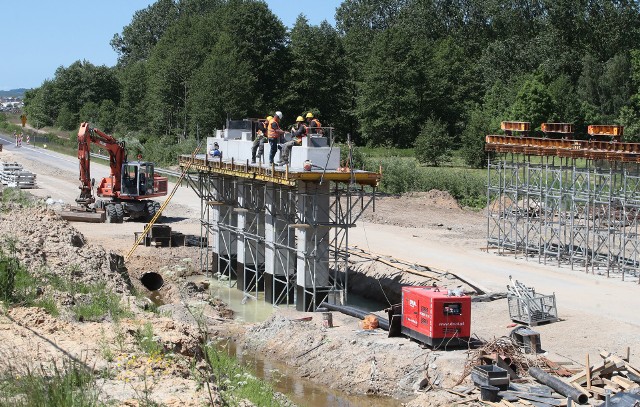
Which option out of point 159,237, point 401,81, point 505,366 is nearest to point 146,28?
point 401,81

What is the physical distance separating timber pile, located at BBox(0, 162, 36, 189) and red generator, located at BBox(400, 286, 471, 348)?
4215 cm

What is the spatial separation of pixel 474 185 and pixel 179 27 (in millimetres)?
60041

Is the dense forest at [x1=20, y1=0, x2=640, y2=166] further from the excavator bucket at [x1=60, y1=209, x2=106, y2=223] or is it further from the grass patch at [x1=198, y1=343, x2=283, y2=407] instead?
the grass patch at [x1=198, y1=343, x2=283, y2=407]

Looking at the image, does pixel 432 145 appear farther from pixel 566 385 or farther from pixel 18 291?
pixel 18 291

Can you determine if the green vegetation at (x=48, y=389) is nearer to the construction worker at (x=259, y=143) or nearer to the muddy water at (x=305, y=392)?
the muddy water at (x=305, y=392)

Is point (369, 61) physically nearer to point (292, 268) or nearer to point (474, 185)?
point (474, 185)

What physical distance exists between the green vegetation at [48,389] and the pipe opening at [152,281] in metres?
23.8

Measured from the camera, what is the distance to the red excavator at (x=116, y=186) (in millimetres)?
Result: 47156

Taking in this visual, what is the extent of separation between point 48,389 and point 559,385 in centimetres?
1222

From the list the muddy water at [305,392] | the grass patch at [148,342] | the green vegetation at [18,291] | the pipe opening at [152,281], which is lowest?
the muddy water at [305,392]

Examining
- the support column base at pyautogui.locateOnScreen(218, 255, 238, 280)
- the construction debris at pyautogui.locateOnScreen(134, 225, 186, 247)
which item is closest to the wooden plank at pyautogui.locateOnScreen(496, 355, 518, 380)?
the support column base at pyautogui.locateOnScreen(218, 255, 238, 280)

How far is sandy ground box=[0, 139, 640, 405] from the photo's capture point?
23.6 meters

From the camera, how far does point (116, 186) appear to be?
48.3m

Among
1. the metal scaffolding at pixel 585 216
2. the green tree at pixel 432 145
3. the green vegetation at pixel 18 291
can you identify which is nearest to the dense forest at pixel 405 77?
the green tree at pixel 432 145
